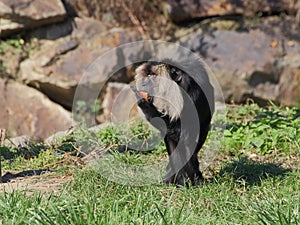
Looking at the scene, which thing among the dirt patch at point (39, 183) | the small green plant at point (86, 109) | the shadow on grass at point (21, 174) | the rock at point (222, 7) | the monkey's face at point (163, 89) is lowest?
the small green plant at point (86, 109)

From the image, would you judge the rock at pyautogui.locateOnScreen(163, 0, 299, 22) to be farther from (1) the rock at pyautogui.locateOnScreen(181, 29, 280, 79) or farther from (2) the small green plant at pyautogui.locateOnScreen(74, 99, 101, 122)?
(2) the small green plant at pyautogui.locateOnScreen(74, 99, 101, 122)

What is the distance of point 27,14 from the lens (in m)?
9.42

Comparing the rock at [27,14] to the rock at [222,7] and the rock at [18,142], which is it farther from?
the rock at [18,142]

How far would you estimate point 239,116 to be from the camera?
7492 mm

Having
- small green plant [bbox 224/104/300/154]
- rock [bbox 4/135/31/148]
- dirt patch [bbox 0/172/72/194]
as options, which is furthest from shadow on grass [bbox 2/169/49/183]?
small green plant [bbox 224/104/300/154]

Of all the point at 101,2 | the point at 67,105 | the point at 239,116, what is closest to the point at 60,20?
the point at 101,2

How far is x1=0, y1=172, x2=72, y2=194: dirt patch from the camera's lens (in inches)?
172

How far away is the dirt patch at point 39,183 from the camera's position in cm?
436

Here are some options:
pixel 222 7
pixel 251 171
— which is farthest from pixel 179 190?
pixel 222 7

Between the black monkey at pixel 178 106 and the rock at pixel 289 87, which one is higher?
the black monkey at pixel 178 106

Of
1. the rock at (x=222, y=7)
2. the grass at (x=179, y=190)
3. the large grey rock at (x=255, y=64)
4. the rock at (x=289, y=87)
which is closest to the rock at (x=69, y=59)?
the rock at (x=222, y=7)

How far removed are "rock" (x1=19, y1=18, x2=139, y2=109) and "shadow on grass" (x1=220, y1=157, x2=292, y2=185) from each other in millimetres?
4522

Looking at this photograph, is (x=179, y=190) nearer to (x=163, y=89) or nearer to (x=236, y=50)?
Result: (x=163, y=89)

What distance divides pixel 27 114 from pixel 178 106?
5444 millimetres
